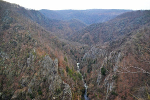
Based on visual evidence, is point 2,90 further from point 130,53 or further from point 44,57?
point 130,53

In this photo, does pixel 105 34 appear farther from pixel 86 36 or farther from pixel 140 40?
pixel 140 40

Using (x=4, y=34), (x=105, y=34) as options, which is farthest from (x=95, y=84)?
(x=105, y=34)

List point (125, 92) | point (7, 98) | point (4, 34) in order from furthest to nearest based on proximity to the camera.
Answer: point (4, 34), point (7, 98), point (125, 92)

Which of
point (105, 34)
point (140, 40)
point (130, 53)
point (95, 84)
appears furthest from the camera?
point (105, 34)

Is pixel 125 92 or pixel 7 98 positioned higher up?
pixel 125 92

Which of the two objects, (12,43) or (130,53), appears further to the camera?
(12,43)

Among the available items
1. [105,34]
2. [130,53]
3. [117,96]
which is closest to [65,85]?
[117,96]

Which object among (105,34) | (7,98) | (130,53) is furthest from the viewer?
(105,34)

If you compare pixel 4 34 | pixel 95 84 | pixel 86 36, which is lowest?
pixel 95 84

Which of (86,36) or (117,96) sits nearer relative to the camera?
(117,96)
